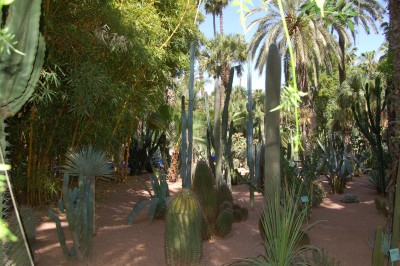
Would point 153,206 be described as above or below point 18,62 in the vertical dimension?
below

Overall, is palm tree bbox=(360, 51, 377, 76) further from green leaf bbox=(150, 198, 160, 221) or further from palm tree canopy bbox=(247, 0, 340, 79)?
green leaf bbox=(150, 198, 160, 221)

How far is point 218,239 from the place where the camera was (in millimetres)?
4930

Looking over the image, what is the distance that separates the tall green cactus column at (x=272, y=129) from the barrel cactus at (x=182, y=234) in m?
0.83

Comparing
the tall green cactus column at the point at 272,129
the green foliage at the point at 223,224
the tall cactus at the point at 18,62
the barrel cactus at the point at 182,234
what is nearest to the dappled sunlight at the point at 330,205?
the green foliage at the point at 223,224

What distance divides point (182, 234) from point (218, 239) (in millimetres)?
1196

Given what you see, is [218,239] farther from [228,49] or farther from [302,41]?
[228,49]

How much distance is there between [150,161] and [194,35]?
6128mm

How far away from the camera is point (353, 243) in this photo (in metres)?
4.66

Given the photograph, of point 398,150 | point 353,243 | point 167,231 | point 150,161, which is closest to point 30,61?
point 167,231

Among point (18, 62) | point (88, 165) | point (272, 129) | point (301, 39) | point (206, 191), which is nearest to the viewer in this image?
point (18, 62)

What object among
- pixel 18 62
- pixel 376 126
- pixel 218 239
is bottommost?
pixel 218 239

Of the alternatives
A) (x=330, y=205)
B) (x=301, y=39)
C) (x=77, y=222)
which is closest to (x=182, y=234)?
(x=77, y=222)

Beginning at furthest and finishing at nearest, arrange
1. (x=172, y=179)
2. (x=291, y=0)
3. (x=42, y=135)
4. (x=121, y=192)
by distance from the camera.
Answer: (x=291, y=0) → (x=172, y=179) → (x=121, y=192) → (x=42, y=135)

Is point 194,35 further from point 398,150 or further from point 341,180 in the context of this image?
point 398,150
